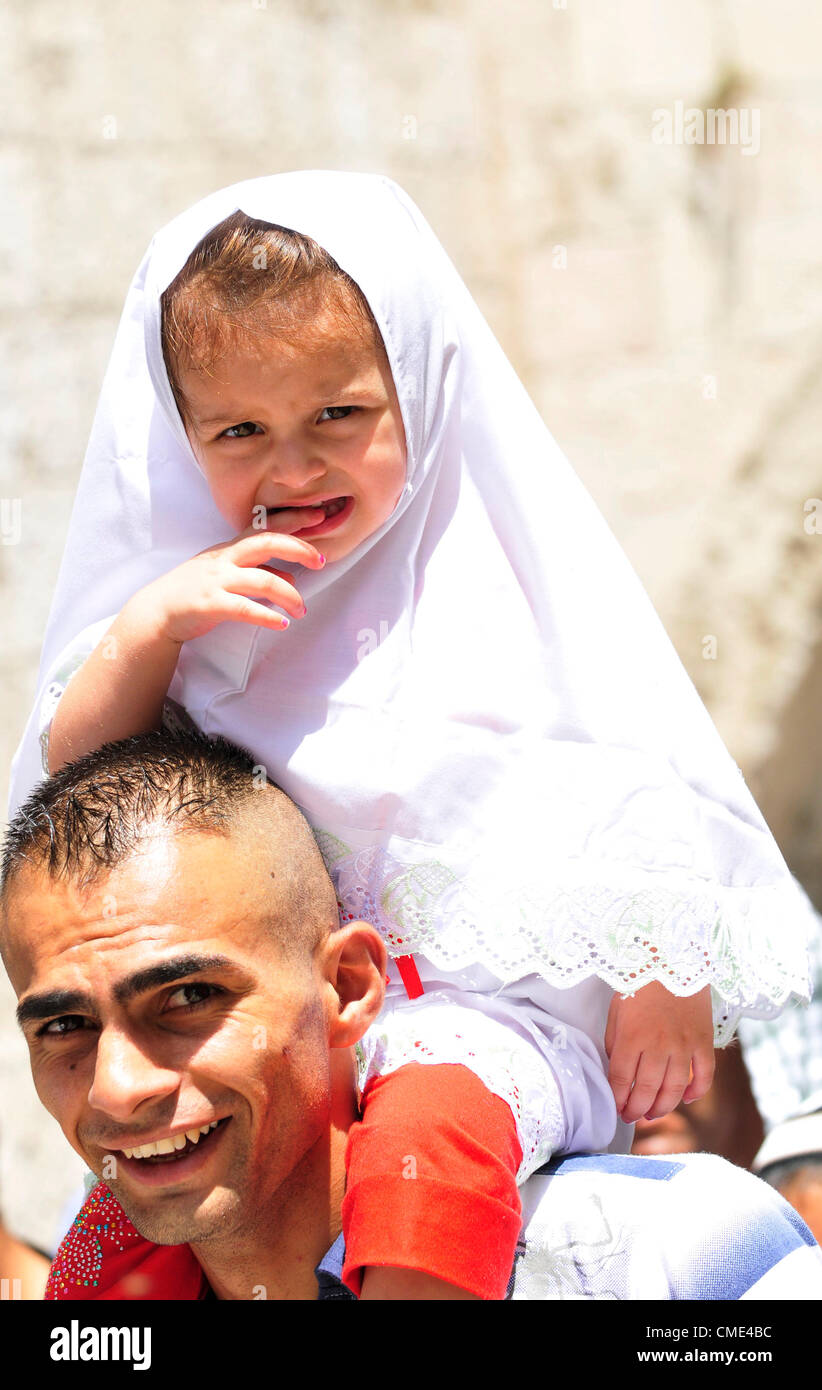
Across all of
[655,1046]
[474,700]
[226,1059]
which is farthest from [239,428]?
[655,1046]

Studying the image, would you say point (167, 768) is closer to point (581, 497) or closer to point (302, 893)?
point (302, 893)

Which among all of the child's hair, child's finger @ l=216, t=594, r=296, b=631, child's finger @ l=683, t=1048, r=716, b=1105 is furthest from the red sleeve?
the child's hair

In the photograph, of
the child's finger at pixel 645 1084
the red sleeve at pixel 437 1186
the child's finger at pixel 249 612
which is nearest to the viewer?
the red sleeve at pixel 437 1186

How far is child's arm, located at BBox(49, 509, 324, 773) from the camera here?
214 centimetres

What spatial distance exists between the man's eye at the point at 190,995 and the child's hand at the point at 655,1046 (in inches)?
28.7

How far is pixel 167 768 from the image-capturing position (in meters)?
2.17

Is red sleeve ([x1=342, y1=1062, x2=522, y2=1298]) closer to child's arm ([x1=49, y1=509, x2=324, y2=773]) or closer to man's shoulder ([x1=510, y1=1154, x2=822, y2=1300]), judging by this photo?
man's shoulder ([x1=510, y1=1154, x2=822, y2=1300])

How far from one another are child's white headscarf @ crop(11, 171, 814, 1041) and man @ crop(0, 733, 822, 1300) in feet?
0.43

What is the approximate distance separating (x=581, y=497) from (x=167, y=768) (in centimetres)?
86

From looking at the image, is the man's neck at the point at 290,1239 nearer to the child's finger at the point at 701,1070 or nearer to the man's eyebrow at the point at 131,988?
the man's eyebrow at the point at 131,988

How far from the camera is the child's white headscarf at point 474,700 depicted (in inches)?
87.0

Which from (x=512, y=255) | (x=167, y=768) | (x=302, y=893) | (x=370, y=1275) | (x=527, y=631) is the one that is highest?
(x=512, y=255)

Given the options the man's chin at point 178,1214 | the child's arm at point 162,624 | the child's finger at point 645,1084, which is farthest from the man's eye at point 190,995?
the child's finger at point 645,1084
